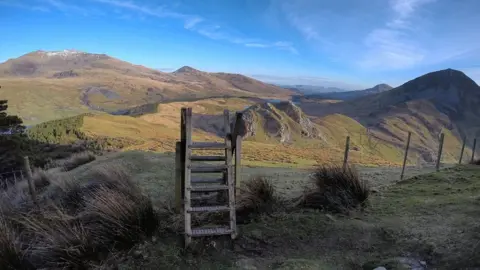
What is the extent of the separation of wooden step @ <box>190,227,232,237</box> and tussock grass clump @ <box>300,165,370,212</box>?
233 centimetres

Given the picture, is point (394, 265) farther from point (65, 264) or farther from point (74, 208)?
point (74, 208)

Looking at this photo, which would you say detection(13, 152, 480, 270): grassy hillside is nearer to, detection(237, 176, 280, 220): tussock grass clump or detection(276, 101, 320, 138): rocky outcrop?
detection(237, 176, 280, 220): tussock grass clump

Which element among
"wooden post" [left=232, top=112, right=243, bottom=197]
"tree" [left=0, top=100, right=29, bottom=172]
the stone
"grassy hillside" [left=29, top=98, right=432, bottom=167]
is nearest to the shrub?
the stone

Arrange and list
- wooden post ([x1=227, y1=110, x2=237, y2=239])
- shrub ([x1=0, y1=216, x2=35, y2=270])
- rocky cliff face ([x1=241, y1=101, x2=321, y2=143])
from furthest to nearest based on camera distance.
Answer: rocky cliff face ([x1=241, y1=101, x2=321, y2=143])
wooden post ([x1=227, y1=110, x2=237, y2=239])
shrub ([x1=0, y1=216, x2=35, y2=270])

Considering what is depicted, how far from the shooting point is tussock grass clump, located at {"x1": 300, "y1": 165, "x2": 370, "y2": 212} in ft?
24.2

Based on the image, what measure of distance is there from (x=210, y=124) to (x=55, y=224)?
488 feet

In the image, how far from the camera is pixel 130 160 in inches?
686

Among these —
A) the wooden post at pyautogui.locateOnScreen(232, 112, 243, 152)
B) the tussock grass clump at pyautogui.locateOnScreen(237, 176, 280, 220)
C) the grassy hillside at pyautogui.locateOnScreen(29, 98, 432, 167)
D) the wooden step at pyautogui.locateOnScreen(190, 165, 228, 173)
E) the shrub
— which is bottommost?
the grassy hillside at pyautogui.locateOnScreen(29, 98, 432, 167)

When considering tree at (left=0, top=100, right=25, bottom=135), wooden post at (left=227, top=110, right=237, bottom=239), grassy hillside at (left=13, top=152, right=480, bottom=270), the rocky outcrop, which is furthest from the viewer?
the rocky outcrop

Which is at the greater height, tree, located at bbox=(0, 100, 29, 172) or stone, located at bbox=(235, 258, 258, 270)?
stone, located at bbox=(235, 258, 258, 270)

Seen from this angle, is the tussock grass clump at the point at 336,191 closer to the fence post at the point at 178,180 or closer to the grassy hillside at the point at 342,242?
the grassy hillside at the point at 342,242

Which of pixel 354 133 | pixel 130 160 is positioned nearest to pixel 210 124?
pixel 354 133

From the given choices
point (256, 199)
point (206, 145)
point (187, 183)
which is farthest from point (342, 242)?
point (206, 145)

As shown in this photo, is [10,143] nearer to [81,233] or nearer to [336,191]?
[81,233]
